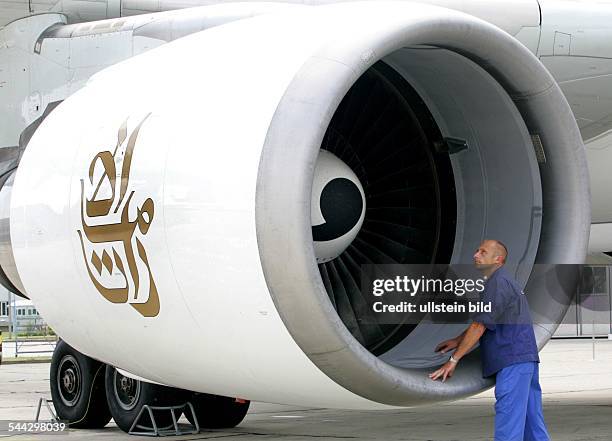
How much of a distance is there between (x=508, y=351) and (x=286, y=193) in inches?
51.6

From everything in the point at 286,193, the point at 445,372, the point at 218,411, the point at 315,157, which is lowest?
the point at 218,411

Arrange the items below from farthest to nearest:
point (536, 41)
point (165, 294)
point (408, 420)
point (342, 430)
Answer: point (408, 420) → point (342, 430) → point (536, 41) → point (165, 294)

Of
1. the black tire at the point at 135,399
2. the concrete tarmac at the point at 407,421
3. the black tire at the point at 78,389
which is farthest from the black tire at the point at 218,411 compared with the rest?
the black tire at the point at 78,389

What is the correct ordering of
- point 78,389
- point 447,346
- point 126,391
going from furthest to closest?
point 78,389 < point 126,391 < point 447,346

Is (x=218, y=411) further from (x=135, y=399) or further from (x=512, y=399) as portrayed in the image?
(x=512, y=399)

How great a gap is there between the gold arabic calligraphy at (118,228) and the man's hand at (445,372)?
1191mm

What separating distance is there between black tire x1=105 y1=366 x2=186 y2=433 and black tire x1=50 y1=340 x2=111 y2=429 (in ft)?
0.99

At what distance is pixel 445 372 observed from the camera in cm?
475

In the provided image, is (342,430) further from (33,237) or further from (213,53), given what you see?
(213,53)

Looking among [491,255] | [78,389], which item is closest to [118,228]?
[491,255]

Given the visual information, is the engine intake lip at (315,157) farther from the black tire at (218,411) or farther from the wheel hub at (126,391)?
the black tire at (218,411)

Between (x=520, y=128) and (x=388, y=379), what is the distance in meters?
1.51

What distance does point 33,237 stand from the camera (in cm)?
553

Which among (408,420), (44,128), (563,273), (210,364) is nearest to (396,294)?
(563,273)
